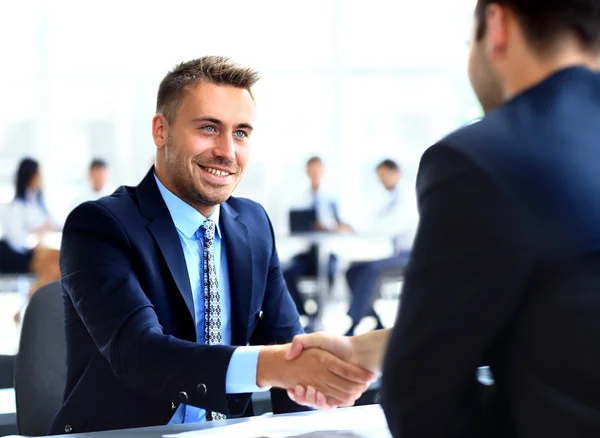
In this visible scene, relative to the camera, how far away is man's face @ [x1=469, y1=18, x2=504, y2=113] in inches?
40.3

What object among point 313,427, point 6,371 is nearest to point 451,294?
point 313,427

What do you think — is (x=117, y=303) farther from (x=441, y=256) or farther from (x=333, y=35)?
(x=333, y=35)

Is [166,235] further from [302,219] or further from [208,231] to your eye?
[302,219]

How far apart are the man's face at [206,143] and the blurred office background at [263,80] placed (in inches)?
301

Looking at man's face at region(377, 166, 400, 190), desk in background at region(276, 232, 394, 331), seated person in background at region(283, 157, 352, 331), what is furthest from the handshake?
man's face at region(377, 166, 400, 190)

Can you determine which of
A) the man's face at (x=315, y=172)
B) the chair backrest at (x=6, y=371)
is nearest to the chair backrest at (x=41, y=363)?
the chair backrest at (x=6, y=371)

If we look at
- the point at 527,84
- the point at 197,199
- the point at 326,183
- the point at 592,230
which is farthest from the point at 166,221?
the point at 326,183

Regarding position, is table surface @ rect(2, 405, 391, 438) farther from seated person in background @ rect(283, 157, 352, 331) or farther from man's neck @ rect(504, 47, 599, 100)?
seated person in background @ rect(283, 157, 352, 331)

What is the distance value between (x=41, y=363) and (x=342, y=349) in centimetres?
76

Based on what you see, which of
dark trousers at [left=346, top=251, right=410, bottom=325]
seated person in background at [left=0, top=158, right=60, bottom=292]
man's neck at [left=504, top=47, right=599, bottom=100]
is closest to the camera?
man's neck at [left=504, top=47, right=599, bottom=100]

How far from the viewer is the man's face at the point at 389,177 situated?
7.29 m

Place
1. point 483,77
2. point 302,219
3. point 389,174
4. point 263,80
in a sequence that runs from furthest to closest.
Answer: point 263,80, point 302,219, point 389,174, point 483,77

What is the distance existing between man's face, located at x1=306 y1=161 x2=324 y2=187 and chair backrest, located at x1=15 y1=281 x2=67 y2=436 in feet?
19.8

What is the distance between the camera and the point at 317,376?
165cm
